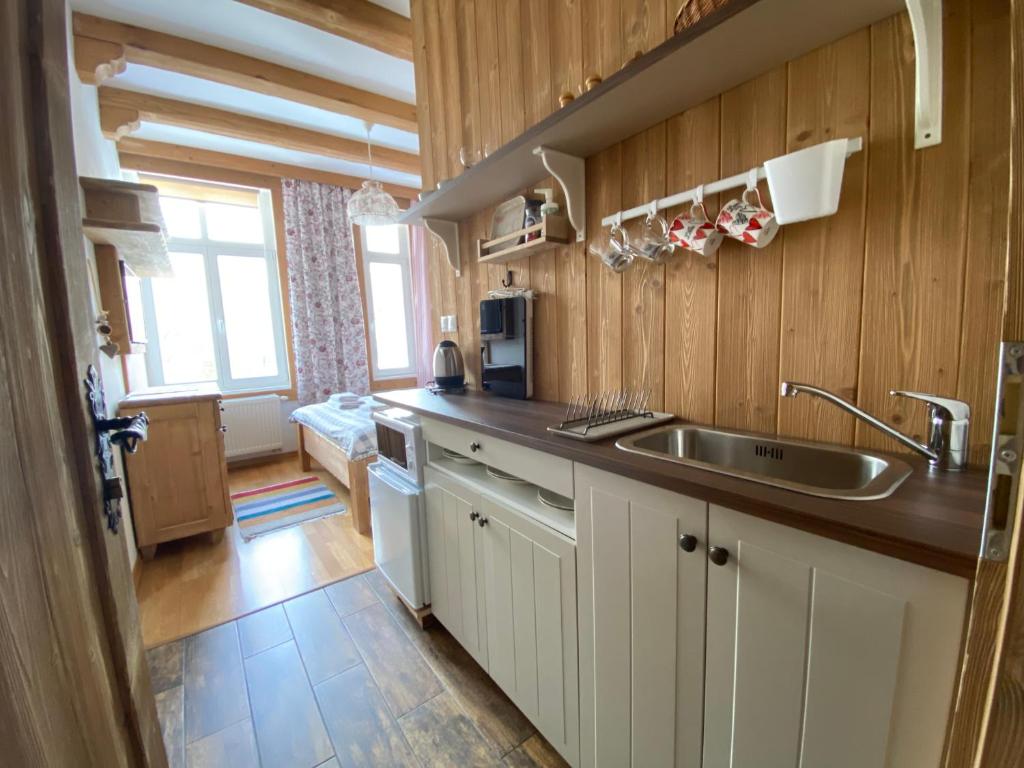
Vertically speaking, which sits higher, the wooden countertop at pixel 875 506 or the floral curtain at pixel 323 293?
the floral curtain at pixel 323 293

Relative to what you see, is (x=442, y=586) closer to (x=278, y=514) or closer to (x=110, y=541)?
(x=110, y=541)

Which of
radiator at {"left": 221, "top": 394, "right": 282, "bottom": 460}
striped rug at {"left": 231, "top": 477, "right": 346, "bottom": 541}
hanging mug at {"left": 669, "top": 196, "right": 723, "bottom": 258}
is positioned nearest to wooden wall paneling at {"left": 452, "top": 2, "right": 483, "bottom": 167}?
hanging mug at {"left": 669, "top": 196, "right": 723, "bottom": 258}

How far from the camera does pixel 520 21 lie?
5.64 ft

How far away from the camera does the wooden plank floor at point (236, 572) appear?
2074 millimetres

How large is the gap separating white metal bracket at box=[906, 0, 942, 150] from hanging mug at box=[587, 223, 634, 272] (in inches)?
25.5

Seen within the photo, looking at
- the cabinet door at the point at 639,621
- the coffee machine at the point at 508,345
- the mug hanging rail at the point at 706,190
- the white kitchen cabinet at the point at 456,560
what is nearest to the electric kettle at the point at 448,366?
the coffee machine at the point at 508,345

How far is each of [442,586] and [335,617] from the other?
0.68 metres

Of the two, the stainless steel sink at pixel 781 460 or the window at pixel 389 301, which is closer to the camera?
the stainless steel sink at pixel 781 460

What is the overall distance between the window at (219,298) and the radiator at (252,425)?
26 cm

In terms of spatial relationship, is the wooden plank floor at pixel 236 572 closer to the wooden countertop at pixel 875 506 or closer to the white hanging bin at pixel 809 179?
the wooden countertop at pixel 875 506

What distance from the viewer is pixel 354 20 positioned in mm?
2438

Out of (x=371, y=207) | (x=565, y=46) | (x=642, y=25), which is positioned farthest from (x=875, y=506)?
(x=371, y=207)

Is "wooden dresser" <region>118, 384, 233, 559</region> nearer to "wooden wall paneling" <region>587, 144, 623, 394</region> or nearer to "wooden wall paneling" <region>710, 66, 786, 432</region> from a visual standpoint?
"wooden wall paneling" <region>587, 144, 623, 394</region>

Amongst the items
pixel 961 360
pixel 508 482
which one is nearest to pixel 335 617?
pixel 508 482
